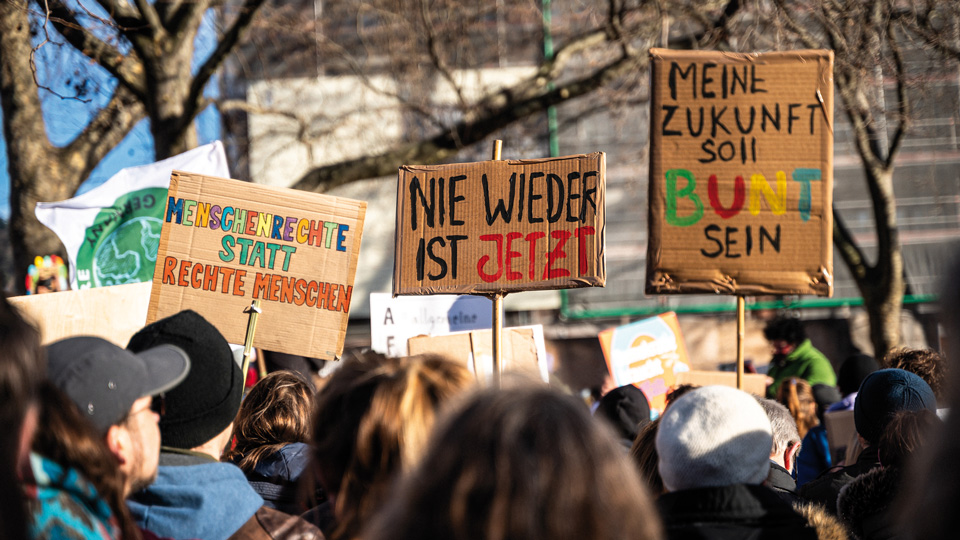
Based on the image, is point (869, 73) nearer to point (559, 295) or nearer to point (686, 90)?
point (686, 90)

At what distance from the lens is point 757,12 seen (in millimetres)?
7520

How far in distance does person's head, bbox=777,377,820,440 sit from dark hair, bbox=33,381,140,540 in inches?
174

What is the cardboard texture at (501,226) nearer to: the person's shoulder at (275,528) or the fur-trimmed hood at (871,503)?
the fur-trimmed hood at (871,503)

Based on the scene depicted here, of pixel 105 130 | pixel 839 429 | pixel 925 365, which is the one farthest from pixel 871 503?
pixel 105 130

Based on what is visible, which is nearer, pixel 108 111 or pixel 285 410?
pixel 285 410

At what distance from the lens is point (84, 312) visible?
382 centimetres

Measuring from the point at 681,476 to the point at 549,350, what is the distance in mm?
13857

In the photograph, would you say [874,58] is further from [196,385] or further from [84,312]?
[196,385]

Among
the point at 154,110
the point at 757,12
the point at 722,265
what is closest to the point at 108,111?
the point at 154,110

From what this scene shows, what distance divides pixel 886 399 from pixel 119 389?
243 cm

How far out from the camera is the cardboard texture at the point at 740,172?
4.13 m

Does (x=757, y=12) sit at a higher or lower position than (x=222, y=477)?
higher

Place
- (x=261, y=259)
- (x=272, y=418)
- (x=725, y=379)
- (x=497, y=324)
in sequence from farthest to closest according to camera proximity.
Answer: (x=725, y=379)
(x=261, y=259)
(x=497, y=324)
(x=272, y=418)

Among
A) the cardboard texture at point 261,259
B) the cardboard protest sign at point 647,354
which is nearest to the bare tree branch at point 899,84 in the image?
the cardboard protest sign at point 647,354
